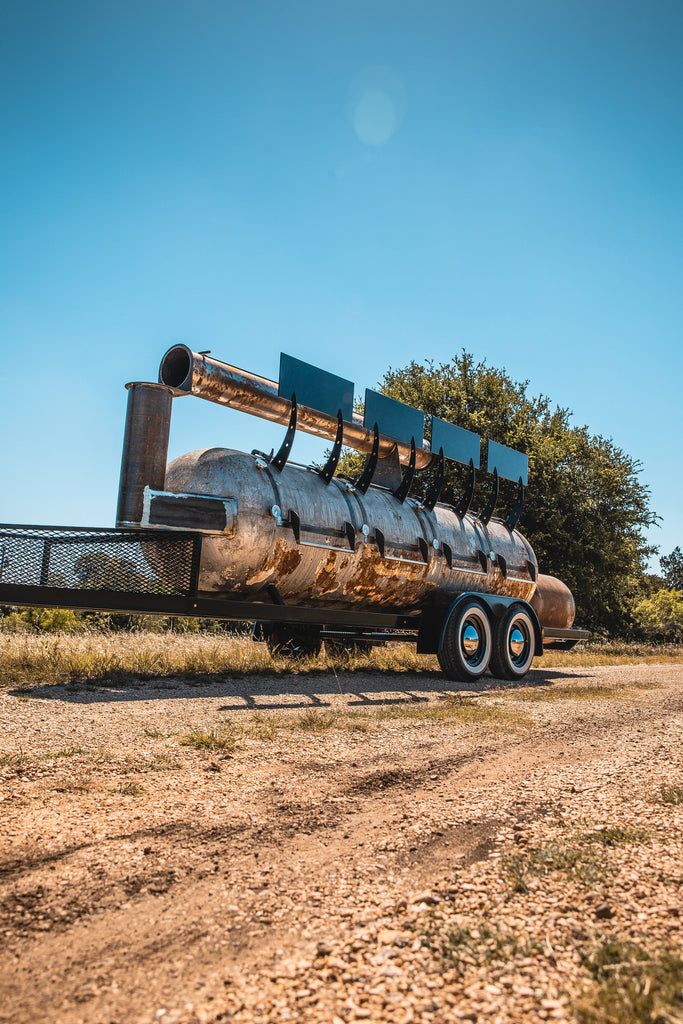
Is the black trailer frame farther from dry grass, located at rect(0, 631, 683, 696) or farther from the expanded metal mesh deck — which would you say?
dry grass, located at rect(0, 631, 683, 696)

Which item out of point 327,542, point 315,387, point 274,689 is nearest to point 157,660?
point 274,689

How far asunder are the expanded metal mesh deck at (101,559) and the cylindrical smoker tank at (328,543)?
0.72 meters

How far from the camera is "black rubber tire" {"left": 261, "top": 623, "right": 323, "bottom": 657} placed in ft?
37.6

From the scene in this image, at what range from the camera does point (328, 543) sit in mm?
9594

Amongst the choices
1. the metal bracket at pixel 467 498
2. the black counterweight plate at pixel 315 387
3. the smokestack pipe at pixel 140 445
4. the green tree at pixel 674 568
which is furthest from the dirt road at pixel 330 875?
the green tree at pixel 674 568

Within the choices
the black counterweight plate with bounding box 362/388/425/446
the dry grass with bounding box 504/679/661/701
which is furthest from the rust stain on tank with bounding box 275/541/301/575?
the dry grass with bounding box 504/679/661/701

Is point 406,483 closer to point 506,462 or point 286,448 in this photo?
point 286,448

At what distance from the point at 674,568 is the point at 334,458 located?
7660 centimetres

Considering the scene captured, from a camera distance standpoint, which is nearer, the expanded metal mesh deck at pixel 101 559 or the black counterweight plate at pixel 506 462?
the expanded metal mesh deck at pixel 101 559

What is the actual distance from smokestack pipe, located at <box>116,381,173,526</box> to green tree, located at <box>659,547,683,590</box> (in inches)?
2943

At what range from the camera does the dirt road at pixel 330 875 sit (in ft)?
6.32

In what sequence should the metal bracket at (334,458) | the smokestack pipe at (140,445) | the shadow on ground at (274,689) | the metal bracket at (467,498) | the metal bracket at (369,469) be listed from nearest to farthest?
the shadow on ground at (274,689) < the smokestack pipe at (140,445) < the metal bracket at (334,458) < the metal bracket at (369,469) < the metal bracket at (467,498)

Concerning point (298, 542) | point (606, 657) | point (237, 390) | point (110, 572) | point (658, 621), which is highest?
point (237, 390)

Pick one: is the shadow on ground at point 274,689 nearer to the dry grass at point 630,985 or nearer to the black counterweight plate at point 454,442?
the black counterweight plate at point 454,442
